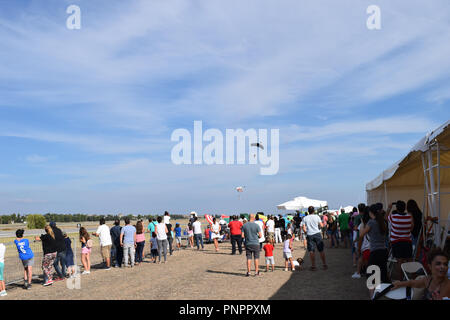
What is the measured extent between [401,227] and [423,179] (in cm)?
1211

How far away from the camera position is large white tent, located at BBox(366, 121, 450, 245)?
8484mm

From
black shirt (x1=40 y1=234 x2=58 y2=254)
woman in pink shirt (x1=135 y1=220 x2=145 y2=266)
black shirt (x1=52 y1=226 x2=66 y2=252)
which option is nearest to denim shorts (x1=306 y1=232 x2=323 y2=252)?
woman in pink shirt (x1=135 y1=220 x2=145 y2=266)

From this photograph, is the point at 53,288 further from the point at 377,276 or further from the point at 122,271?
the point at 377,276

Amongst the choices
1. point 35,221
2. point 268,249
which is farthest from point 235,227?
point 35,221

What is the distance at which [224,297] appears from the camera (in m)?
8.27

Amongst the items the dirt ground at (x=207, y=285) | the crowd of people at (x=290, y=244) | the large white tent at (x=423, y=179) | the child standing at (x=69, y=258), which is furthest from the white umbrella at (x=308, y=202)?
the child standing at (x=69, y=258)

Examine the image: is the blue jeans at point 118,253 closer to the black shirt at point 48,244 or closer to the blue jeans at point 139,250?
the blue jeans at point 139,250

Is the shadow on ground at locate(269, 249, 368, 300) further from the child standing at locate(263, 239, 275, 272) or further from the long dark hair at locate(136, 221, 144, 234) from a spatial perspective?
the long dark hair at locate(136, 221, 144, 234)

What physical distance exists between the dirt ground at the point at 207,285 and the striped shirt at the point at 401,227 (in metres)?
1.33

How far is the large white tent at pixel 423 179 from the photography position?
8484mm

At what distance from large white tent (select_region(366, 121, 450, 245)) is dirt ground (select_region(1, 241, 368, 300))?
8.75ft

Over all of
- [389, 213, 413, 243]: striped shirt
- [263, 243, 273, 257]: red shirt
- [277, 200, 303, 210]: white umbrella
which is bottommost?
[263, 243, 273, 257]: red shirt
